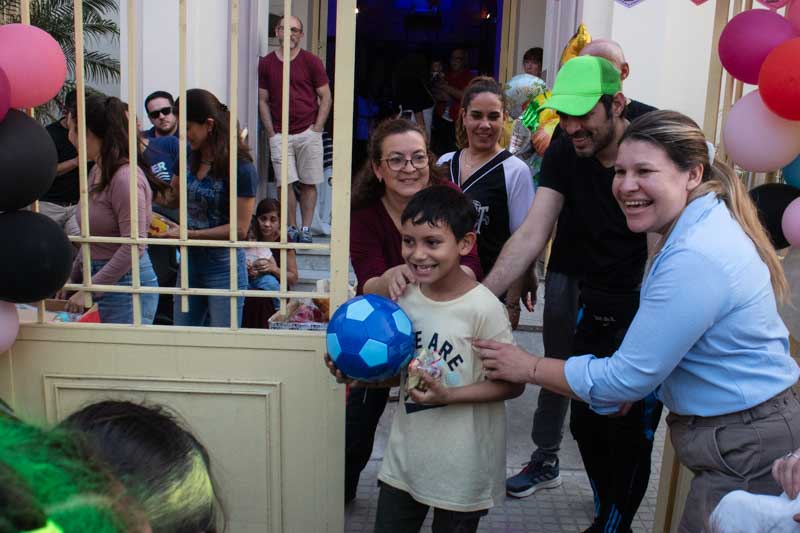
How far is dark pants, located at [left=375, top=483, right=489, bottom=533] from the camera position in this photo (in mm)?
2537

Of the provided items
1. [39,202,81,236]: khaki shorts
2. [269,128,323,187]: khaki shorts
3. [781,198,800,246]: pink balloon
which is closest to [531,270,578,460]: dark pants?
[781,198,800,246]: pink balloon

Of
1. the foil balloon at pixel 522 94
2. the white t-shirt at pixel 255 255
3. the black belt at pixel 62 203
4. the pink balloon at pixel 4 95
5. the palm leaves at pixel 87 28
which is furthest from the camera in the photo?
the palm leaves at pixel 87 28

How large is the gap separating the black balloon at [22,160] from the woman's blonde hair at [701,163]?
6.00 ft

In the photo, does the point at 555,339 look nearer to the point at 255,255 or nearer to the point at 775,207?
the point at 775,207

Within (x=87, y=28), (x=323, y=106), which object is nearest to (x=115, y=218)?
(x=323, y=106)

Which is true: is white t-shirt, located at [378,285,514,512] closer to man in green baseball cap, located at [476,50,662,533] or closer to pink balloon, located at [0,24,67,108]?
man in green baseball cap, located at [476,50,662,533]

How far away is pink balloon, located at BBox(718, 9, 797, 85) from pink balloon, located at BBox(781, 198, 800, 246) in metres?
0.47

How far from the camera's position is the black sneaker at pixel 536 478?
395 cm

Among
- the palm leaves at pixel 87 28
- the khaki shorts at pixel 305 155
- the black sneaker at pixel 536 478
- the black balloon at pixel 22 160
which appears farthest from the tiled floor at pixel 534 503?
the palm leaves at pixel 87 28

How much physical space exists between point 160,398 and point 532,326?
3211mm

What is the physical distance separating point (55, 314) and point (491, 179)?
1.96 meters

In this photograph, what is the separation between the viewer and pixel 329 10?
9.02 m

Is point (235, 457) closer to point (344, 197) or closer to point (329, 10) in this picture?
point (344, 197)

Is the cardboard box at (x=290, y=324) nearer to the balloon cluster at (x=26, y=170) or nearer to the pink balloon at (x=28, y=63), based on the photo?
the balloon cluster at (x=26, y=170)
